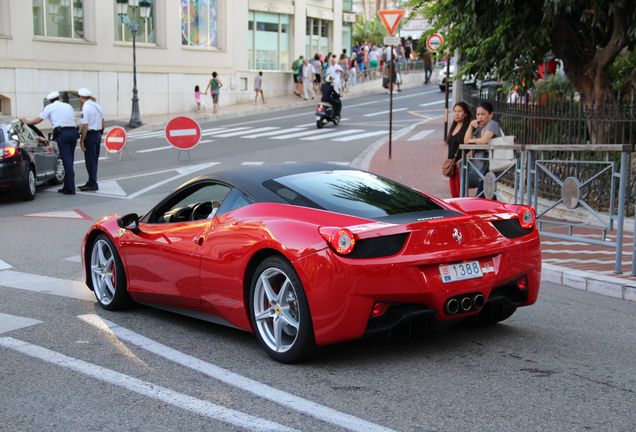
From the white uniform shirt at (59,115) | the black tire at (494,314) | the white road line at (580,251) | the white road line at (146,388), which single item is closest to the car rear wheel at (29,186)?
the white uniform shirt at (59,115)

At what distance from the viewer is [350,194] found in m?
6.21

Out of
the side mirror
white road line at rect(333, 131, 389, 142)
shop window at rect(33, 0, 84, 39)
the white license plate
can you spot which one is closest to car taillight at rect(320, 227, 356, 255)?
the white license plate

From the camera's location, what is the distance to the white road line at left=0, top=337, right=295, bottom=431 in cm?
463

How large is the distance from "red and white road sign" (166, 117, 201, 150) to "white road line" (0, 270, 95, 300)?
11.8 m

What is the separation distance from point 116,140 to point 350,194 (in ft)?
55.5

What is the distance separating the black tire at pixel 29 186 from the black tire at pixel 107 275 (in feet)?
26.3

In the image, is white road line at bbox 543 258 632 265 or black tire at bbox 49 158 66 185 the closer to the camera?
white road line at bbox 543 258 632 265

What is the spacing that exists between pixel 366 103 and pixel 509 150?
3170 centimetres

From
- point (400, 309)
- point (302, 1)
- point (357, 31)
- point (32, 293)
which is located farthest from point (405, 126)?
point (357, 31)

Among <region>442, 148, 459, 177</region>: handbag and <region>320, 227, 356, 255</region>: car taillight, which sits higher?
<region>320, 227, 356, 255</region>: car taillight

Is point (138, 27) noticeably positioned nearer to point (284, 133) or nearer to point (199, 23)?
point (199, 23)

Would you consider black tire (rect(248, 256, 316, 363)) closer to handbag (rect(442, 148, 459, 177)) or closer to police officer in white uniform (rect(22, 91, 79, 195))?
handbag (rect(442, 148, 459, 177))

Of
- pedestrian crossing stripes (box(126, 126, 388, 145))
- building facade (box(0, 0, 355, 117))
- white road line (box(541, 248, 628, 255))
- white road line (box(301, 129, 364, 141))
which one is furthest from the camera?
building facade (box(0, 0, 355, 117))

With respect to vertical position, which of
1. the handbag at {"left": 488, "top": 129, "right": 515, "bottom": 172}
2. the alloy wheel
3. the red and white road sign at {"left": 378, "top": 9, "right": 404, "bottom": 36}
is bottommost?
the alloy wheel
